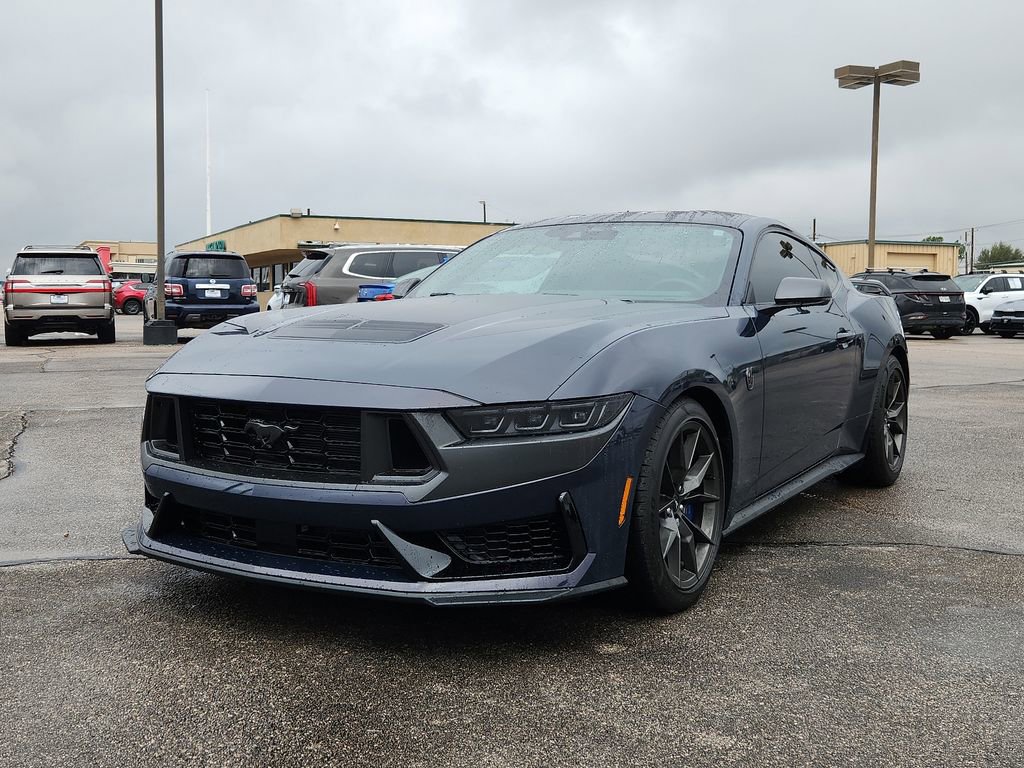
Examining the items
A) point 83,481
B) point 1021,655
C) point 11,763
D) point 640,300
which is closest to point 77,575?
point 11,763

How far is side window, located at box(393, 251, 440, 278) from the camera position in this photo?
14.7 metres

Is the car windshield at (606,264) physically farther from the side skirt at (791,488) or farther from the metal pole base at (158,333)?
the metal pole base at (158,333)

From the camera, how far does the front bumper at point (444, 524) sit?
2.78 meters

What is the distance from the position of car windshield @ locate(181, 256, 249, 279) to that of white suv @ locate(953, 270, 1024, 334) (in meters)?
17.6

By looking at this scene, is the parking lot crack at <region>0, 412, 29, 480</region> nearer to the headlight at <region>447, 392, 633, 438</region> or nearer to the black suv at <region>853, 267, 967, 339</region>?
the headlight at <region>447, 392, 633, 438</region>

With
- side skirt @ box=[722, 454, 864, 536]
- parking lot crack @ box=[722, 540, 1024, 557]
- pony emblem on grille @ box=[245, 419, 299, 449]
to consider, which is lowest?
parking lot crack @ box=[722, 540, 1024, 557]

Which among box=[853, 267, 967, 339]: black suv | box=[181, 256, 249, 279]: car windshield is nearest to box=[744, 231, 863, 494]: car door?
box=[181, 256, 249, 279]: car windshield

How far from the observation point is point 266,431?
2.95m

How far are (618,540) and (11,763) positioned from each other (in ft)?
5.45

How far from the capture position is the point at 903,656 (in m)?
3.02

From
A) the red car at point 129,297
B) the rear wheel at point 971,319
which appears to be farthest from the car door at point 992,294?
the red car at point 129,297

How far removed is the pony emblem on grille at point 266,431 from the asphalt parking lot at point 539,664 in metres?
0.63

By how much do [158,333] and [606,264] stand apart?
15296mm

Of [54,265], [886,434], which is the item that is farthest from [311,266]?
[886,434]
